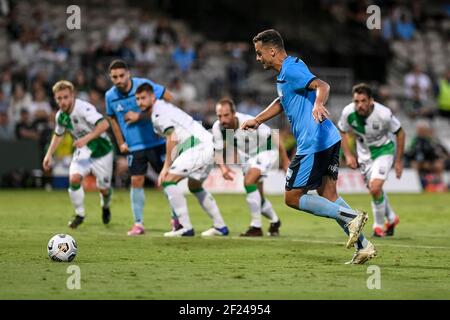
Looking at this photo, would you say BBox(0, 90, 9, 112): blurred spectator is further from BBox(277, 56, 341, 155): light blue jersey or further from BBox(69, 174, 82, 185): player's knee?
BBox(277, 56, 341, 155): light blue jersey

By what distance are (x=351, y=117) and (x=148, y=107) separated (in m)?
3.08

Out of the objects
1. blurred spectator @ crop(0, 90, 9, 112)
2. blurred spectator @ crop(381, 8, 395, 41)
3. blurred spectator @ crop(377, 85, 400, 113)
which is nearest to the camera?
blurred spectator @ crop(0, 90, 9, 112)

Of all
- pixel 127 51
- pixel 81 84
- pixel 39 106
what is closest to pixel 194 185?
pixel 81 84

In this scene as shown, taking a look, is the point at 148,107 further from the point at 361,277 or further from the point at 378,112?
the point at 361,277

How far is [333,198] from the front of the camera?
11.1 m

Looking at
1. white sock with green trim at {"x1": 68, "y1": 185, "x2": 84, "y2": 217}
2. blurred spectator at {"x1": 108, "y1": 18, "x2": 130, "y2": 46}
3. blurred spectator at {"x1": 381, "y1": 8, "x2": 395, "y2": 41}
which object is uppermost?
blurred spectator at {"x1": 381, "y1": 8, "x2": 395, "y2": 41}

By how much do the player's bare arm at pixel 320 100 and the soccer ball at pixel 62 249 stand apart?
3090 millimetres

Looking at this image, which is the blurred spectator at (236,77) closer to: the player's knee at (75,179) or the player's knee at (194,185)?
the player's knee at (75,179)

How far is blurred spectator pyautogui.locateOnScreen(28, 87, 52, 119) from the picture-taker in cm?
2539

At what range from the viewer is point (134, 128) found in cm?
1507

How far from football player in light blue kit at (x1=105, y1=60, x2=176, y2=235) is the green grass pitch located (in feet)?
3.21

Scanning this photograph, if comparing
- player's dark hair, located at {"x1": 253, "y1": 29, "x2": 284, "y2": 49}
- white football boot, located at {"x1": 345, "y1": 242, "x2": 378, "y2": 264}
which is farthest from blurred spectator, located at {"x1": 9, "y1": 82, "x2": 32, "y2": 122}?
white football boot, located at {"x1": 345, "y1": 242, "x2": 378, "y2": 264}

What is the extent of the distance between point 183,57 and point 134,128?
1365 centimetres

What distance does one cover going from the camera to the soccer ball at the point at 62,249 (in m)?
10.8
